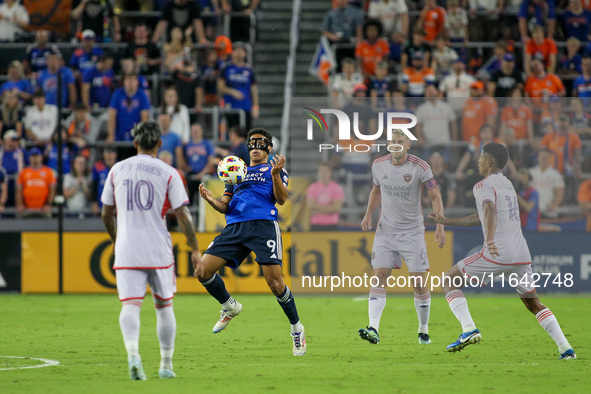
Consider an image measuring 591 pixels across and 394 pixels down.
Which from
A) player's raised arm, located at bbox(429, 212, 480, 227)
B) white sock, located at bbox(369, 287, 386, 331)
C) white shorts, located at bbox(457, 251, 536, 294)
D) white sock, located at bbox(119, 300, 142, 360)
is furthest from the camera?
white sock, located at bbox(369, 287, 386, 331)

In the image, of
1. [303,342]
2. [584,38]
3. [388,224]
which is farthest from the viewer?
[584,38]

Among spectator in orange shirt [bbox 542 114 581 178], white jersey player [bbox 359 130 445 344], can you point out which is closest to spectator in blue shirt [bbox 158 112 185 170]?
spectator in orange shirt [bbox 542 114 581 178]

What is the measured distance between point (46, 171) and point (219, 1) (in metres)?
6.72

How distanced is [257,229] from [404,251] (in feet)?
6.55

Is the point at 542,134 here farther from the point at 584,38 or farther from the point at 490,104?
the point at 584,38

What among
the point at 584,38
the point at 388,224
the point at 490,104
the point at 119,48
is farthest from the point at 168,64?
the point at 388,224

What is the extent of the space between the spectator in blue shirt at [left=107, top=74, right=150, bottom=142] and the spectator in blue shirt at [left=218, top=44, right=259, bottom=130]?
1.77 m

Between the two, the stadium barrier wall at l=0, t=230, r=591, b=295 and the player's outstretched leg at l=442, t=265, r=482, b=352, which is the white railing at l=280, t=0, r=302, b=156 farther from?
the player's outstretched leg at l=442, t=265, r=482, b=352

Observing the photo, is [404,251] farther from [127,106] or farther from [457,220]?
[127,106]

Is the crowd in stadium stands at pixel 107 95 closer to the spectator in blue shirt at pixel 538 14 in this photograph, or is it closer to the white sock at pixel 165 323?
the spectator in blue shirt at pixel 538 14

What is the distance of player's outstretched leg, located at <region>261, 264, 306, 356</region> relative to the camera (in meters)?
9.62

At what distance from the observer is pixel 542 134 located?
17.0 m

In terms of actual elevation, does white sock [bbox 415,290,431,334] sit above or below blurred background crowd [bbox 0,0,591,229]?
below

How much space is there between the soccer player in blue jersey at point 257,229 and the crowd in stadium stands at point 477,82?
19.3 feet
